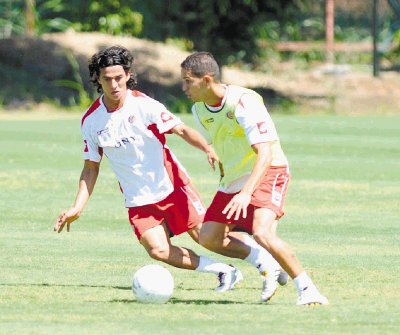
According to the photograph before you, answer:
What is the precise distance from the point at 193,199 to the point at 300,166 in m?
10.1

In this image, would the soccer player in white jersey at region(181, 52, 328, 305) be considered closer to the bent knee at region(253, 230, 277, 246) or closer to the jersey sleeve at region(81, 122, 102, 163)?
the bent knee at region(253, 230, 277, 246)

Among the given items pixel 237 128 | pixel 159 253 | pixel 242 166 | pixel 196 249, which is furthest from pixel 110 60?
pixel 196 249

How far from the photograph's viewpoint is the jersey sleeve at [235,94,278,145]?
877 cm

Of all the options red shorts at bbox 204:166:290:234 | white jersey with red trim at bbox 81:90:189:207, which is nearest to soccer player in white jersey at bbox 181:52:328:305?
red shorts at bbox 204:166:290:234

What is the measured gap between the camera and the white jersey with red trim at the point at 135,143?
9492 millimetres

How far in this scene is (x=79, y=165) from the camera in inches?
782

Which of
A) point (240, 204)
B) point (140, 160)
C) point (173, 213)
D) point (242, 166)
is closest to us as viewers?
point (240, 204)

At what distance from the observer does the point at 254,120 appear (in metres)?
8.83

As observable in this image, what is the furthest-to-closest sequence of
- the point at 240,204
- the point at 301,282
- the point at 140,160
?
1. the point at 140,160
2. the point at 301,282
3. the point at 240,204

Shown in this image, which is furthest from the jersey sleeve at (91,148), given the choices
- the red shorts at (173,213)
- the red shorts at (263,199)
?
the red shorts at (263,199)

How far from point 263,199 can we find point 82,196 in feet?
4.30

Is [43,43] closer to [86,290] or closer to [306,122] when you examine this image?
[306,122]

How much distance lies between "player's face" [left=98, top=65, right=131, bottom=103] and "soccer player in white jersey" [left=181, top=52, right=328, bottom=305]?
0.55m

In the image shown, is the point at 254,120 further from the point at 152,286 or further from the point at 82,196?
the point at 82,196
